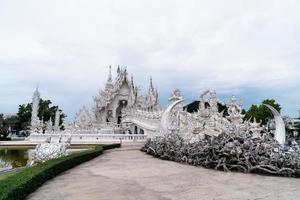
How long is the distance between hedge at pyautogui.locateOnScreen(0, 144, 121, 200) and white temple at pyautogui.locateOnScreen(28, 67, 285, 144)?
430 centimetres

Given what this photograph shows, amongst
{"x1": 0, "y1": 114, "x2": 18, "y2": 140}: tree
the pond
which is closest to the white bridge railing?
the pond

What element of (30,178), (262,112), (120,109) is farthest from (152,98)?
(30,178)

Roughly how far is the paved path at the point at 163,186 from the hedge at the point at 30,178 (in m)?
0.19

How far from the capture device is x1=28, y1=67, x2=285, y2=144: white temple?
12922 mm

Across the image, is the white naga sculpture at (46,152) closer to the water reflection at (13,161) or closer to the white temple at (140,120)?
the water reflection at (13,161)

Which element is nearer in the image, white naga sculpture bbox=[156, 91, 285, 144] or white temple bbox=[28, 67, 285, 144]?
white naga sculpture bbox=[156, 91, 285, 144]

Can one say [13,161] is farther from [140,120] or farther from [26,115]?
[26,115]

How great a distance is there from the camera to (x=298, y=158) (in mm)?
8805

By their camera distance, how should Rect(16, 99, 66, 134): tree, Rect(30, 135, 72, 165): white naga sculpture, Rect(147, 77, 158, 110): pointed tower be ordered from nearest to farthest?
Rect(30, 135, 72, 165): white naga sculpture
Rect(147, 77, 158, 110): pointed tower
Rect(16, 99, 66, 134): tree

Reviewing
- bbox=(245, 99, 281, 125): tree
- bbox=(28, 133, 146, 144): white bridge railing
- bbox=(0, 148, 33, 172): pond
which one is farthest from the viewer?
bbox=(245, 99, 281, 125): tree

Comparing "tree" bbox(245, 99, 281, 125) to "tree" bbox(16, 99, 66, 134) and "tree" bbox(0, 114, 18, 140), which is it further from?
"tree" bbox(0, 114, 18, 140)

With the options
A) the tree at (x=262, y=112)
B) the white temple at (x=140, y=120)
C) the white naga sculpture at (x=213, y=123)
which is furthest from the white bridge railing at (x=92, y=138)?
the tree at (x=262, y=112)

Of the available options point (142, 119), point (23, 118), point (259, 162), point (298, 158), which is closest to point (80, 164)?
point (259, 162)

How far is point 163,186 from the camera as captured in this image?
722cm
